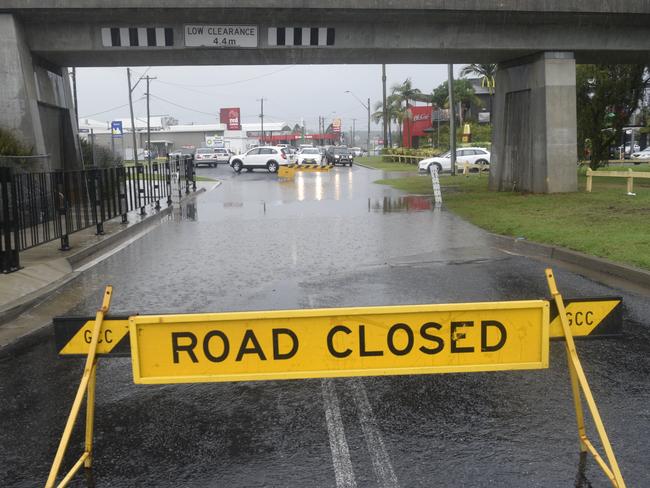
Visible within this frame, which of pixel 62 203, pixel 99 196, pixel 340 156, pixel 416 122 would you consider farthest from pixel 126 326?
pixel 416 122

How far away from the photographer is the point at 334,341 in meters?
3.96

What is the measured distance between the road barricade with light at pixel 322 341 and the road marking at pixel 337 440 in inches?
23.9

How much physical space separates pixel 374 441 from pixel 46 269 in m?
7.66

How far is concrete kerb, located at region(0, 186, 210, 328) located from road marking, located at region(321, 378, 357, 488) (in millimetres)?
3616

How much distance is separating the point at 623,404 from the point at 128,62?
63.2 feet

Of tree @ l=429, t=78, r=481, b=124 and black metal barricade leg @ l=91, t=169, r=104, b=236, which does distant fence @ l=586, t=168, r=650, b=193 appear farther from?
tree @ l=429, t=78, r=481, b=124

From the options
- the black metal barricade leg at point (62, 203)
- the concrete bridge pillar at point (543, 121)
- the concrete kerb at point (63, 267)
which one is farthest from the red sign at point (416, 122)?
the black metal barricade leg at point (62, 203)

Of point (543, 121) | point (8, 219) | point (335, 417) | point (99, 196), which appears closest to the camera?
point (335, 417)

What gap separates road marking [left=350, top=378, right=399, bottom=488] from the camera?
13.3 feet

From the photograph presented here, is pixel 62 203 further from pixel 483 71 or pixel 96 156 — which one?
pixel 483 71

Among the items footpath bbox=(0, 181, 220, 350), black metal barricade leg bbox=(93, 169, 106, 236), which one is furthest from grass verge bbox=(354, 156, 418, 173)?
black metal barricade leg bbox=(93, 169, 106, 236)

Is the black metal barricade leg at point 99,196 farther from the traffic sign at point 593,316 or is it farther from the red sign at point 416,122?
the red sign at point 416,122

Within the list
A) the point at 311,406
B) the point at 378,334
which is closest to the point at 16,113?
the point at 311,406

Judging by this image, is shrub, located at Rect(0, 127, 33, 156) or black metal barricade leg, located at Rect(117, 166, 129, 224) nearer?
shrub, located at Rect(0, 127, 33, 156)
